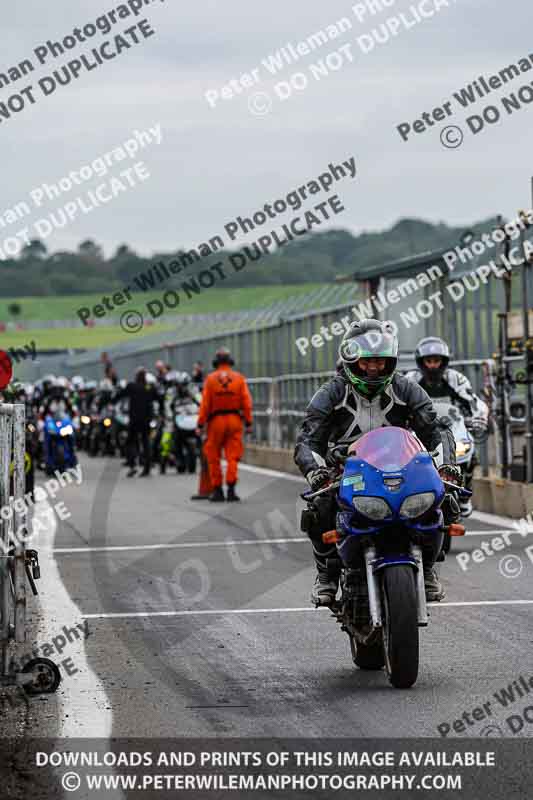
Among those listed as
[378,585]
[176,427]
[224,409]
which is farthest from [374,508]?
[176,427]

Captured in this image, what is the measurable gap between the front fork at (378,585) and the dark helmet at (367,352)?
3.16ft

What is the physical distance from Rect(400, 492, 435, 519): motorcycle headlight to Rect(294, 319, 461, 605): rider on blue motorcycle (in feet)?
1.96

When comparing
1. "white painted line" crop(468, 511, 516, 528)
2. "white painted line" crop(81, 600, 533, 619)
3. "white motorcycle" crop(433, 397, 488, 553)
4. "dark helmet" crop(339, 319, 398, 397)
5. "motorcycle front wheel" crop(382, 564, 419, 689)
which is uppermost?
"dark helmet" crop(339, 319, 398, 397)

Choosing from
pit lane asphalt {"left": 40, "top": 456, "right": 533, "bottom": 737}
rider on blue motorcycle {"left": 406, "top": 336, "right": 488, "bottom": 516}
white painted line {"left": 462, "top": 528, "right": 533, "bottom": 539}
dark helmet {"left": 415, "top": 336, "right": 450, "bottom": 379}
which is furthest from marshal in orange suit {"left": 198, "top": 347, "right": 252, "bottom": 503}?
dark helmet {"left": 415, "top": 336, "right": 450, "bottom": 379}

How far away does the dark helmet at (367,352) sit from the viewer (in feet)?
29.7

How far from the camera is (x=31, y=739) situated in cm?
734

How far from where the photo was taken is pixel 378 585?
8492 mm

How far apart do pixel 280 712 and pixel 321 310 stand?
69.5 feet

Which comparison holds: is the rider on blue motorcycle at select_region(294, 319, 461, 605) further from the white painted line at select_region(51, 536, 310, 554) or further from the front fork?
the white painted line at select_region(51, 536, 310, 554)

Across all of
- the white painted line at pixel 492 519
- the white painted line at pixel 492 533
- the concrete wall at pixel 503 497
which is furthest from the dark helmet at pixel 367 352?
the concrete wall at pixel 503 497

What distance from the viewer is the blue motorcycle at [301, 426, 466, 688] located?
27.2 feet

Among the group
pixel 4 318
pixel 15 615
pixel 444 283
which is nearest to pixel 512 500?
pixel 444 283

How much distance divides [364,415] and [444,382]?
5957 millimetres

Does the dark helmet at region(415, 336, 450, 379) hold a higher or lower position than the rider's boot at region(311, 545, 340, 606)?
higher
